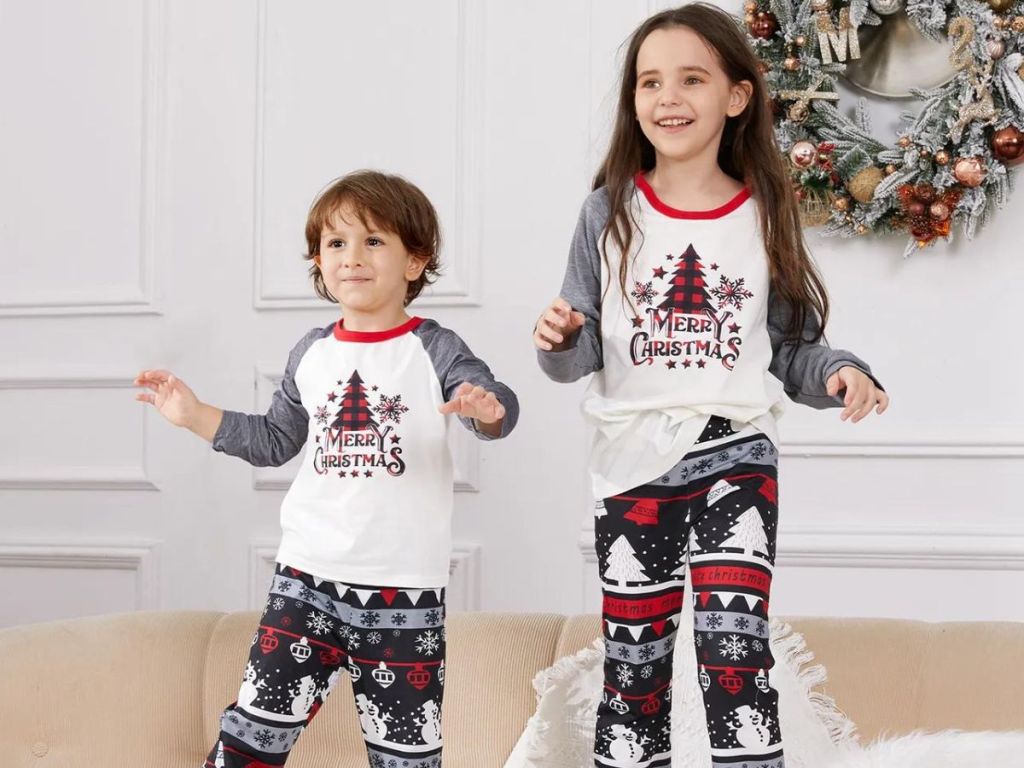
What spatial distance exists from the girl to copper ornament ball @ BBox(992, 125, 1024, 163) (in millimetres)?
874

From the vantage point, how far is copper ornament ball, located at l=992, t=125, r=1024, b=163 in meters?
2.21

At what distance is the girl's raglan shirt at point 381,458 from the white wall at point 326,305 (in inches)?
39.8

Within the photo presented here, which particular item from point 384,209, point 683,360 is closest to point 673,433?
point 683,360

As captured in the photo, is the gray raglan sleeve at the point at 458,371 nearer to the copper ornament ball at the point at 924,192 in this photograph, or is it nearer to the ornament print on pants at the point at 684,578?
the ornament print on pants at the point at 684,578

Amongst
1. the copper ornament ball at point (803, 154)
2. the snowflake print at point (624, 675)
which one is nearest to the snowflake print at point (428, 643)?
the snowflake print at point (624, 675)

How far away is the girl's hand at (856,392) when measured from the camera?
137 cm

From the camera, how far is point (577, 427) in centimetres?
250

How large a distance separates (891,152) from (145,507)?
1717 millimetres

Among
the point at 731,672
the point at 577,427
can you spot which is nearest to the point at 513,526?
the point at 577,427

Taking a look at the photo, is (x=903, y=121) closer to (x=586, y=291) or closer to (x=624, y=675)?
(x=586, y=291)

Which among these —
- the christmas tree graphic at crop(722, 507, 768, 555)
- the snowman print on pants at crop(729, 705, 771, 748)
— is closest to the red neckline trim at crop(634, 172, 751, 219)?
the christmas tree graphic at crop(722, 507, 768, 555)

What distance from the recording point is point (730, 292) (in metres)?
1.47

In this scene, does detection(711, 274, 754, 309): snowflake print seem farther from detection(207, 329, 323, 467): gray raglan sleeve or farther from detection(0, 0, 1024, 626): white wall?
detection(0, 0, 1024, 626): white wall

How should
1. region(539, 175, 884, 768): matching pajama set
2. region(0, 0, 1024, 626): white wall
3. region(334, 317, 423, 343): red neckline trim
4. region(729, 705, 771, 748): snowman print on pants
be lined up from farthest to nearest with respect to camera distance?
1. region(0, 0, 1024, 626): white wall
2. region(334, 317, 423, 343): red neckline trim
3. region(539, 175, 884, 768): matching pajama set
4. region(729, 705, 771, 748): snowman print on pants
